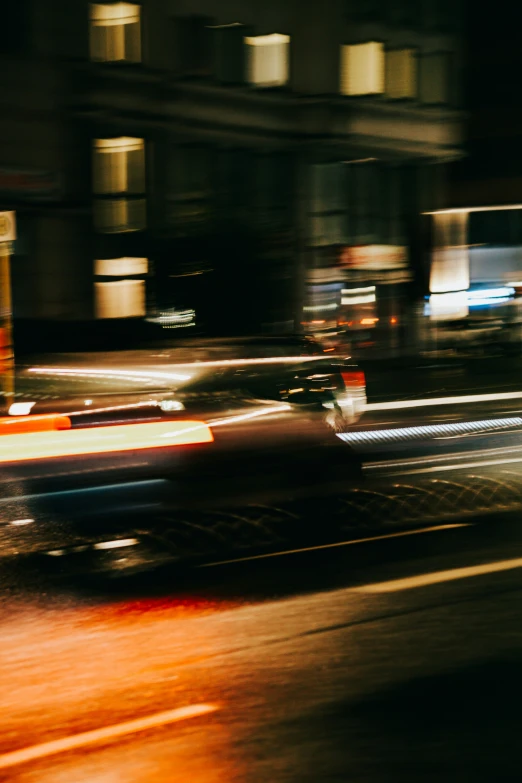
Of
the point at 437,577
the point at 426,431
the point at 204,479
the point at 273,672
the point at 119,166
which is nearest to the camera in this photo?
the point at 273,672

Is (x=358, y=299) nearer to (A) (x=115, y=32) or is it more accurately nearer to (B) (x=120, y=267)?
(B) (x=120, y=267)

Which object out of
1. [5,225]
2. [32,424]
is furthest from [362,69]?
[32,424]

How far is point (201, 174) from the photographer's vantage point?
29.8 metres

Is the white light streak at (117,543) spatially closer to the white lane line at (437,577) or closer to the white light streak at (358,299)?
the white lane line at (437,577)

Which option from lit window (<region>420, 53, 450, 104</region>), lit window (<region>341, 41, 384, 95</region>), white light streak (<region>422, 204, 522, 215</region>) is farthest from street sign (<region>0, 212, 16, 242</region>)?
white light streak (<region>422, 204, 522, 215</region>)

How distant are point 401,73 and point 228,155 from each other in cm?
703

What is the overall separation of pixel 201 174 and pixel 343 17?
6.80 meters

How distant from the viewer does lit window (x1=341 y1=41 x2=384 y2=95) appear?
108 feet

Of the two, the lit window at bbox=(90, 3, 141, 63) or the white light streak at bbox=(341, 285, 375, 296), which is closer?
the lit window at bbox=(90, 3, 141, 63)

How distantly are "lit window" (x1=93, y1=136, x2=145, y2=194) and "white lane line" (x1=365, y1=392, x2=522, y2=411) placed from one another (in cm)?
1026

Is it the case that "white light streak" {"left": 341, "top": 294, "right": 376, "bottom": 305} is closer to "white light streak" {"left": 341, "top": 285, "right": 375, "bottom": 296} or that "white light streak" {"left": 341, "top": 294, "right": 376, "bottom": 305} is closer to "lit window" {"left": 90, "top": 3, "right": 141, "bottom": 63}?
"white light streak" {"left": 341, "top": 285, "right": 375, "bottom": 296}

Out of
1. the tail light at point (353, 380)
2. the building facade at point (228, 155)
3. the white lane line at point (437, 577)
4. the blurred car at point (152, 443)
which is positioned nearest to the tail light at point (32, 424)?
the blurred car at point (152, 443)

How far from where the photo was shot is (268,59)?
Result: 30875 mm

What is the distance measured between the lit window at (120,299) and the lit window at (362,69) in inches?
352
